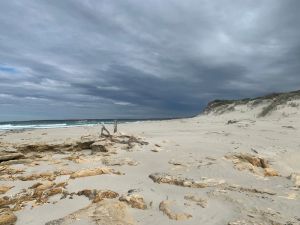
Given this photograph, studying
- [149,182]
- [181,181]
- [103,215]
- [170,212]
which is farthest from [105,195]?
[181,181]

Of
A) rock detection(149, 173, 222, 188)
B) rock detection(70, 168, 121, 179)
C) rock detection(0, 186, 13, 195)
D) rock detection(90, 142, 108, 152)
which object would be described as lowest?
rock detection(0, 186, 13, 195)

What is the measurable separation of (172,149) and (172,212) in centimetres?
549

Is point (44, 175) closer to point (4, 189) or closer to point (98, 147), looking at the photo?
point (4, 189)

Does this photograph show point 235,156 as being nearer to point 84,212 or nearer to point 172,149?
point 172,149

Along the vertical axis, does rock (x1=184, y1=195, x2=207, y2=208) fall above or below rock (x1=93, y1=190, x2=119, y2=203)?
below

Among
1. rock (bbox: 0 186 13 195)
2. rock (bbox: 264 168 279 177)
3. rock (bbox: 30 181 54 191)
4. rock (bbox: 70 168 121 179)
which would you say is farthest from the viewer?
rock (bbox: 264 168 279 177)

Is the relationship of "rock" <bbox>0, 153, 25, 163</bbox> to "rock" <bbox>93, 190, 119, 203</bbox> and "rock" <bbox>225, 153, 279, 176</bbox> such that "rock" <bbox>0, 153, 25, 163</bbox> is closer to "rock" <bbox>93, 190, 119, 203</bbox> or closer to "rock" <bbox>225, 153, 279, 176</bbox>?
"rock" <bbox>93, 190, 119, 203</bbox>

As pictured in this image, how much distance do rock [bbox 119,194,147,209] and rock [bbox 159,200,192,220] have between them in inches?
11.9

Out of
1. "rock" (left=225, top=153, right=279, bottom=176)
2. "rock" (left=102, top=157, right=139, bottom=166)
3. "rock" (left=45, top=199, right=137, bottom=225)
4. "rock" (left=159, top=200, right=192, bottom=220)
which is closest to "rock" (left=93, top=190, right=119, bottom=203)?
"rock" (left=45, top=199, right=137, bottom=225)

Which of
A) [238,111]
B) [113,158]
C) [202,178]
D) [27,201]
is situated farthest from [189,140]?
[238,111]

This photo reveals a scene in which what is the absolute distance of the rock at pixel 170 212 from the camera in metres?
5.30

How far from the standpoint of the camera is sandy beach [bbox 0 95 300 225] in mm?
5379

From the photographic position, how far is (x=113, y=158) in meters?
9.63

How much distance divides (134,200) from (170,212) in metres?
0.68
